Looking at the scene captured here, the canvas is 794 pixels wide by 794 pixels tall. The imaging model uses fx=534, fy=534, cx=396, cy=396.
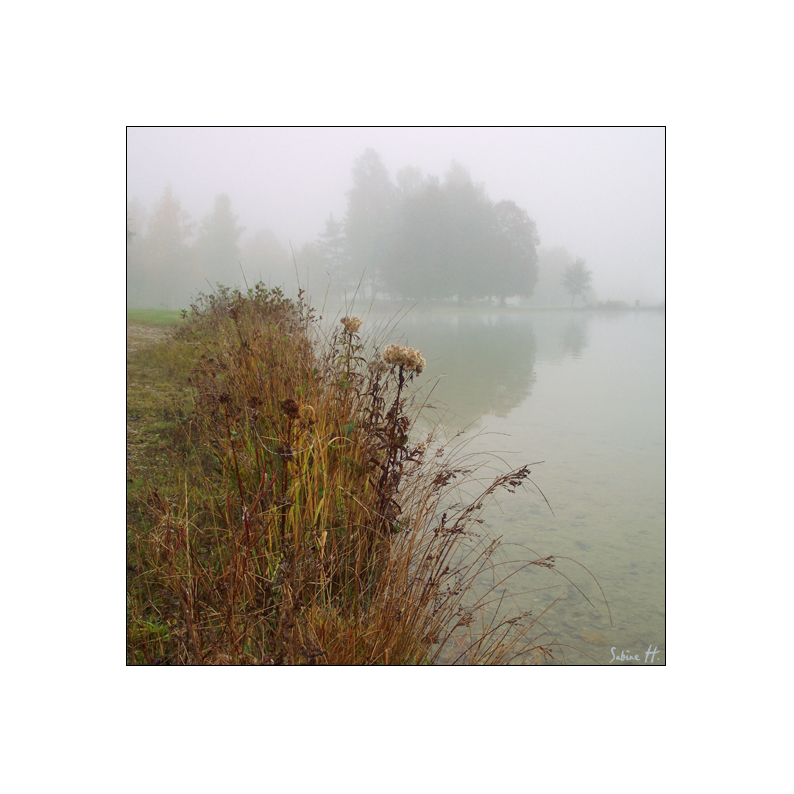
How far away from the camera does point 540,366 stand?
637cm

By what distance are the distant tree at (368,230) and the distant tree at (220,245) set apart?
863 mm

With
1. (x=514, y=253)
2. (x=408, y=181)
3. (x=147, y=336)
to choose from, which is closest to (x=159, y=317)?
(x=147, y=336)

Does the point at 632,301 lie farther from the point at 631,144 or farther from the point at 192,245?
the point at 192,245

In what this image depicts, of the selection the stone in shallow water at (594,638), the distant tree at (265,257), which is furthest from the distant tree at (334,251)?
the stone in shallow water at (594,638)

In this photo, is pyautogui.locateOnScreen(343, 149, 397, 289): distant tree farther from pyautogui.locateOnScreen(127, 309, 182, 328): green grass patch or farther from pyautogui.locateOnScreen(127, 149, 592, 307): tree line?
pyautogui.locateOnScreen(127, 309, 182, 328): green grass patch

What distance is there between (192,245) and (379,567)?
3.34m

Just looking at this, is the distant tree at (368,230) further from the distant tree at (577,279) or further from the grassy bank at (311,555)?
the grassy bank at (311,555)

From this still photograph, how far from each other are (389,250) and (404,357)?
3.02 meters

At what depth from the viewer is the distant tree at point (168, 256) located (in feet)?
11.8

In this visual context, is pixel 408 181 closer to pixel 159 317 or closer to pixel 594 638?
pixel 159 317

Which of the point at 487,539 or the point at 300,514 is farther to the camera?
the point at 487,539

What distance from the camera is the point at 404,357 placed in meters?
1.64
